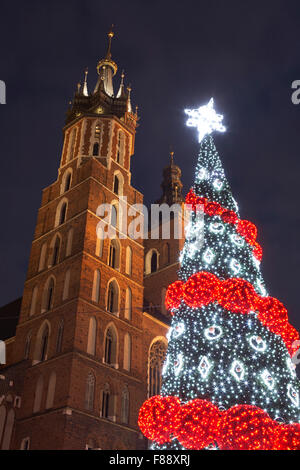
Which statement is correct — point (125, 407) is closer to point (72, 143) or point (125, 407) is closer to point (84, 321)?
point (84, 321)

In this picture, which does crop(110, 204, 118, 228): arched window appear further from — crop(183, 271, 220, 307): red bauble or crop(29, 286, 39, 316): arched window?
crop(183, 271, 220, 307): red bauble

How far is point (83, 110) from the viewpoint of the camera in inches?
1104

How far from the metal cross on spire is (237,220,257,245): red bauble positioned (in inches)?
146

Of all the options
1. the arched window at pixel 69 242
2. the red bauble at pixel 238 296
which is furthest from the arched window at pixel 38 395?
the red bauble at pixel 238 296

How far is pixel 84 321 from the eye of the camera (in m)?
18.5

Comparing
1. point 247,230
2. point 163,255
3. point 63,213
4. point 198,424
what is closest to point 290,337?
point 247,230

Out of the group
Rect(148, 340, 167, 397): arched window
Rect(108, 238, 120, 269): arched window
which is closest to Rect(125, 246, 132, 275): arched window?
Rect(108, 238, 120, 269): arched window

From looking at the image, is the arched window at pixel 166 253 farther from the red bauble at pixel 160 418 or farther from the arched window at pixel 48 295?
the red bauble at pixel 160 418

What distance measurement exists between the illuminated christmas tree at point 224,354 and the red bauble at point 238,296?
0.02 metres

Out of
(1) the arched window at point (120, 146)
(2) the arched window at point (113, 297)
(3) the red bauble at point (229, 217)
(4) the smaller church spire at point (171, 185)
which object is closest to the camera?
(3) the red bauble at point (229, 217)

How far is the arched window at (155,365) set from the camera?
2148cm

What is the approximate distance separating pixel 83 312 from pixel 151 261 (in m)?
13.3

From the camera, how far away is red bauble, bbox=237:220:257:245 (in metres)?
12.3
